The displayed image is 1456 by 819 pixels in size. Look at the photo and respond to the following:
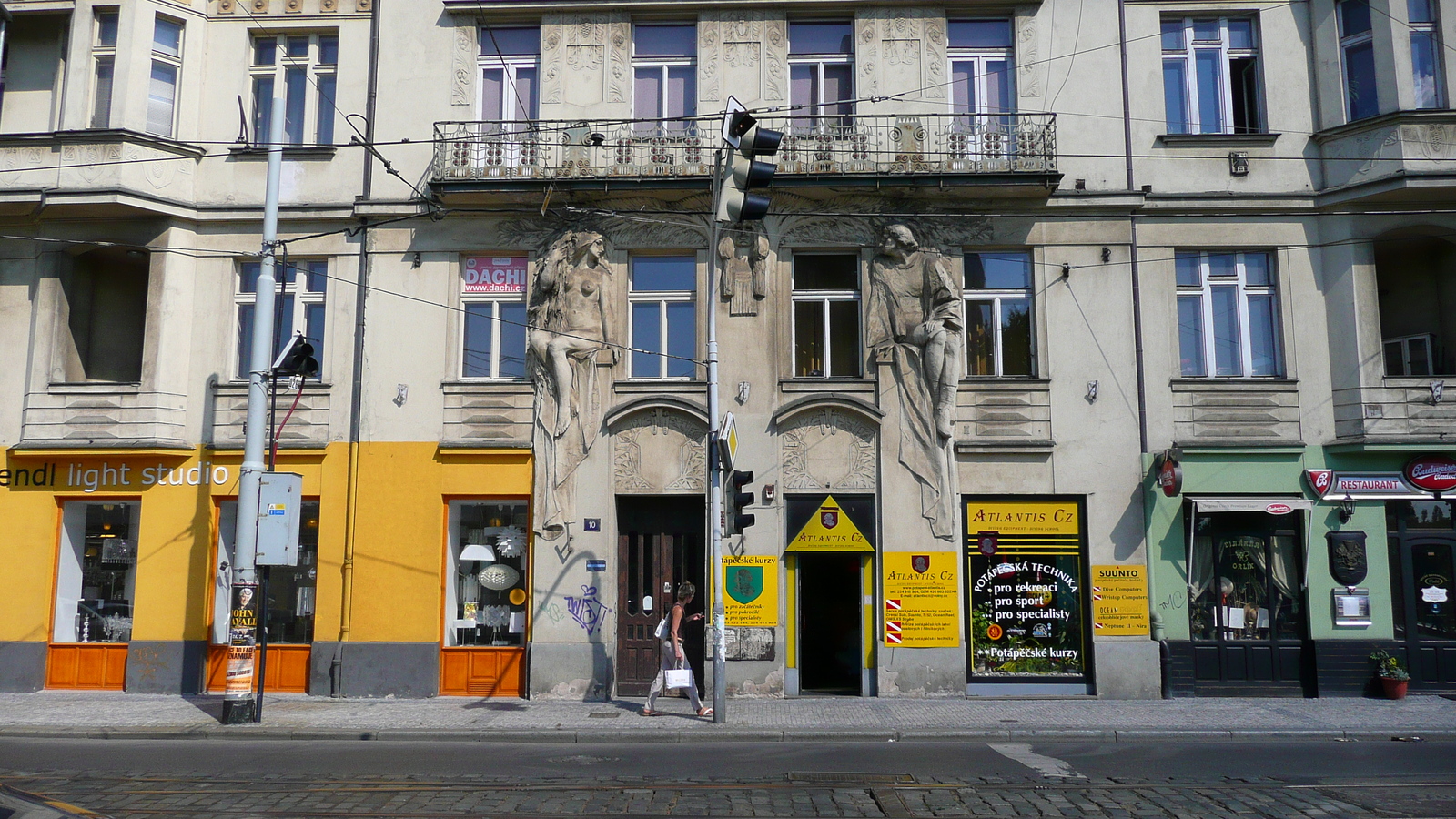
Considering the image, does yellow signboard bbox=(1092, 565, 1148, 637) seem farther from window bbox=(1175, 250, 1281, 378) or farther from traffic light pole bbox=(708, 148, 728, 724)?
traffic light pole bbox=(708, 148, 728, 724)

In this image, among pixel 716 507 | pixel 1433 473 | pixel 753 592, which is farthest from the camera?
pixel 753 592

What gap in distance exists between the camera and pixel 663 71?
16.6 metres

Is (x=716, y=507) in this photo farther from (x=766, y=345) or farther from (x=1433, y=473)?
(x=1433, y=473)

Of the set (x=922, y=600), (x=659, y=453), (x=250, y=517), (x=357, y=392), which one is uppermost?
(x=357, y=392)

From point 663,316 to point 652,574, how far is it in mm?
4335

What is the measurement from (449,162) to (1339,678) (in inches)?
651

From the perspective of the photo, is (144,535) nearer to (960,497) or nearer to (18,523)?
(18,523)

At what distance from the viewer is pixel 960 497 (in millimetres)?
15445

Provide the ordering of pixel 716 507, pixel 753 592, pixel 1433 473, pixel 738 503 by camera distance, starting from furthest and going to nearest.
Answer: pixel 753 592, pixel 1433 473, pixel 716 507, pixel 738 503

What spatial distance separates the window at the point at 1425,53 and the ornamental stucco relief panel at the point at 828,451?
415 inches

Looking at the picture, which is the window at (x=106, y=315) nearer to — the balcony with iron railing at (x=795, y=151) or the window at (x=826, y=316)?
the balcony with iron railing at (x=795, y=151)

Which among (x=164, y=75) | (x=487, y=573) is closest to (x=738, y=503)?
(x=487, y=573)

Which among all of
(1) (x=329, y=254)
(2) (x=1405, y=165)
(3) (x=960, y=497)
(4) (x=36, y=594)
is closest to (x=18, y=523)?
(4) (x=36, y=594)

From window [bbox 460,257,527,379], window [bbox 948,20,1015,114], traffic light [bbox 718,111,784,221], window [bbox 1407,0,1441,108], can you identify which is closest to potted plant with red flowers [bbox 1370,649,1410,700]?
window [bbox 1407,0,1441,108]
